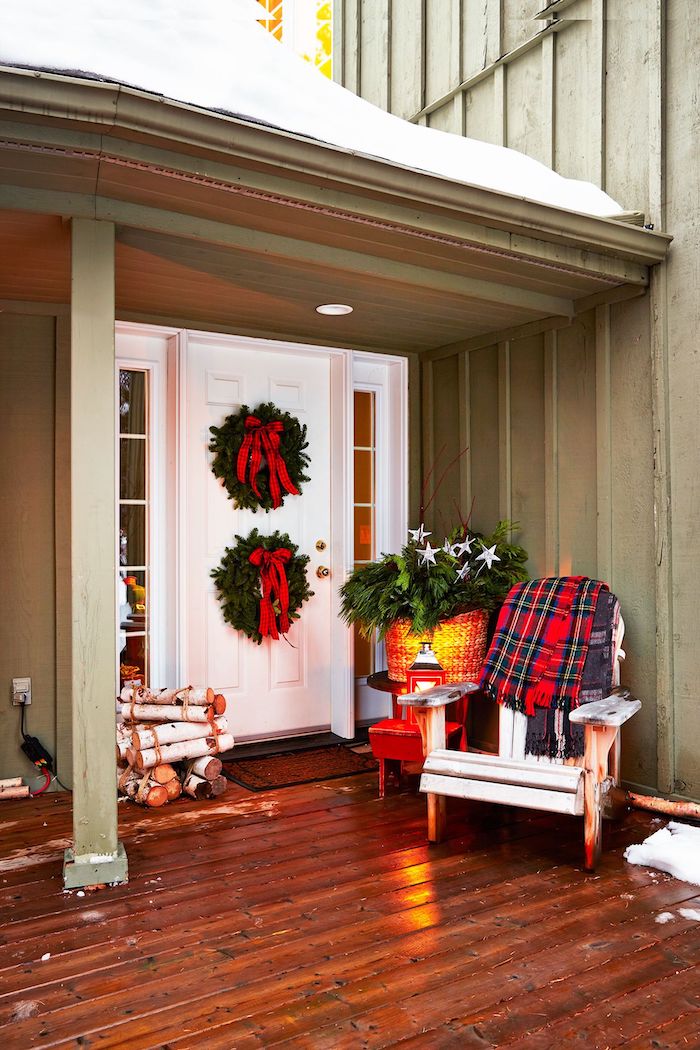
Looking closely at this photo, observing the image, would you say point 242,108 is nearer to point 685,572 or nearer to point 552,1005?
point 685,572

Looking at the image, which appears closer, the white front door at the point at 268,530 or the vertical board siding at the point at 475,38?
the white front door at the point at 268,530

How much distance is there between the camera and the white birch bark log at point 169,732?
Answer: 3.85m

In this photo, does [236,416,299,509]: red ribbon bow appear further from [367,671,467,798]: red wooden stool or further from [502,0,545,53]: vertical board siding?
[502,0,545,53]: vertical board siding

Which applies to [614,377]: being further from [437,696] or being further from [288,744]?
[288,744]

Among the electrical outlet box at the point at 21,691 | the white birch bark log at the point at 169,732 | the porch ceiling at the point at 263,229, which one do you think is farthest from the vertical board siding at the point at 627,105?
the electrical outlet box at the point at 21,691

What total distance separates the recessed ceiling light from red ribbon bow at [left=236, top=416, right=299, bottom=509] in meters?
0.74

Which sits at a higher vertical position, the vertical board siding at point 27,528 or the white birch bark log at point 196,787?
the vertical board siding at point 27,528

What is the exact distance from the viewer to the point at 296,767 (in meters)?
4.34

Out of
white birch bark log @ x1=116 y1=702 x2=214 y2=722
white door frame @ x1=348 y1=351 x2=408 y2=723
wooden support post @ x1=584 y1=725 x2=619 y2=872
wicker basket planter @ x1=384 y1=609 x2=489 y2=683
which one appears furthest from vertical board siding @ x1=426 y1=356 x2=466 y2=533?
wooden support post @ x1=584 y1=725 x2=619 y2=872

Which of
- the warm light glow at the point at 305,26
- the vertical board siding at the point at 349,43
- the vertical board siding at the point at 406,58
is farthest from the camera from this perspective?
the warm light glow at the point at 305,26

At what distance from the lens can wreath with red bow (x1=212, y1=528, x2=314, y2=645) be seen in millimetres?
4648

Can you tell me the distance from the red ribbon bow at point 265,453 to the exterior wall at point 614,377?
102cm

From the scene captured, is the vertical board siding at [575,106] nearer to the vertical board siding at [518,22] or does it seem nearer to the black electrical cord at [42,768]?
the vertical board siding at [518,22]

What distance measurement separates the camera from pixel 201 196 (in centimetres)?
286
